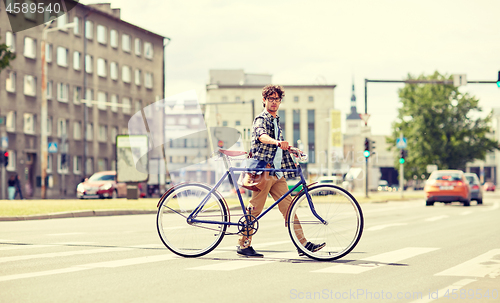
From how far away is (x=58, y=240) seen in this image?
1130 cm

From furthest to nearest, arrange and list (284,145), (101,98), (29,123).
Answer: (101,98) < (29,123) < (284,145)

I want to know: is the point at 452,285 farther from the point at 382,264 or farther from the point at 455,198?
the point at 455,198

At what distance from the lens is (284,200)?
8.23 m

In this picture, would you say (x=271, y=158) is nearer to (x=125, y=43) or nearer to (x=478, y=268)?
(x=478, y=268)

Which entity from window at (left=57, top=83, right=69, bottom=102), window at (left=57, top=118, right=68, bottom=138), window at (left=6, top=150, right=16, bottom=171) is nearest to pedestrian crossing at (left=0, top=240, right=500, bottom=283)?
window at (left=6, top=150, right=16, bottom=171)

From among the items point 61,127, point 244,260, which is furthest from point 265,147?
point 61,127

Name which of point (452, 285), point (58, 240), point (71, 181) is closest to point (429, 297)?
point (452, 285)

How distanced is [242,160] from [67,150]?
50.6m

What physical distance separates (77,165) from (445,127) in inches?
1299

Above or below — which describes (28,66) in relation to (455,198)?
above

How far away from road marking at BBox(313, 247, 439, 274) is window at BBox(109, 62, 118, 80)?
182ft

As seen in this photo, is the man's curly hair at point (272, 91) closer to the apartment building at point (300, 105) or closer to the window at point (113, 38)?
the window at point (113, 38)

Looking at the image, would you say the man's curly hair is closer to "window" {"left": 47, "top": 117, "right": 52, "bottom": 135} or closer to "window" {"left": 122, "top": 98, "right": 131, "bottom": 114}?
"window" {"left": 47, "top": 117, "right": 52, "bottom": 135}

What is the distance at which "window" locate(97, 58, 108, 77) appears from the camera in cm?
6153
